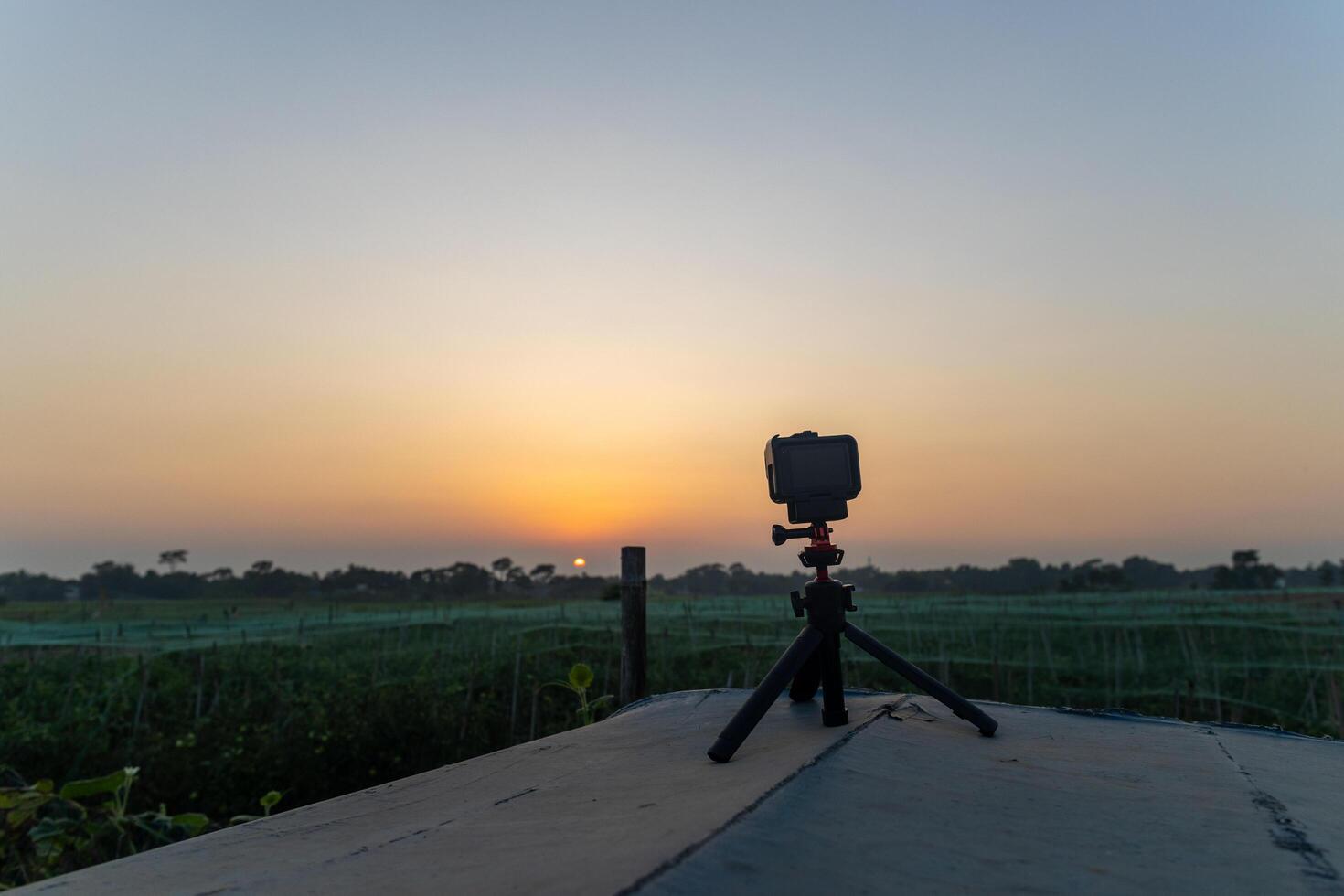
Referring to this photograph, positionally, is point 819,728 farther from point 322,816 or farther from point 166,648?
point 166,648

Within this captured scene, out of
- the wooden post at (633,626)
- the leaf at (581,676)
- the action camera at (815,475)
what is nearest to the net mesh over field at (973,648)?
the wooden post at (633,626)

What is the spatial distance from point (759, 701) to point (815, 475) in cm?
47

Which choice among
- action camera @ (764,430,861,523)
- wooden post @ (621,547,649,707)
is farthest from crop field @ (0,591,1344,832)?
action camera @ (764,430,861,523)

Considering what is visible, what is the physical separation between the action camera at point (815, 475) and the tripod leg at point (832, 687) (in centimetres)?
27

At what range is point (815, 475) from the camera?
168cm

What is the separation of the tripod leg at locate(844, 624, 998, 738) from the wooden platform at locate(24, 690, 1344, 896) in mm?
57

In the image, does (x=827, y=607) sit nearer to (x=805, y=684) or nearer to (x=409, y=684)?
(x=805, y=684)

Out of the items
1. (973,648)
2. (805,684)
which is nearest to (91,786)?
(805,684)

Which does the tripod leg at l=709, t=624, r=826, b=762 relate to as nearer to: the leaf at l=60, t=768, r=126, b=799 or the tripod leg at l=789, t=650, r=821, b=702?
the tripod leg at l=789, t=650, r=821, b=702

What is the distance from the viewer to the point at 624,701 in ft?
11.9

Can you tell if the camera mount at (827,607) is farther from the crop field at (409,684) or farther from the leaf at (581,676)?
the crop field at (409,684)

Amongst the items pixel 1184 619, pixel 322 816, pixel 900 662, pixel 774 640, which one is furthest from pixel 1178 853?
pixel 1184 619

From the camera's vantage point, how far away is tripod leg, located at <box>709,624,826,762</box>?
149 centimetres

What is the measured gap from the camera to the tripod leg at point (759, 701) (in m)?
1.49
